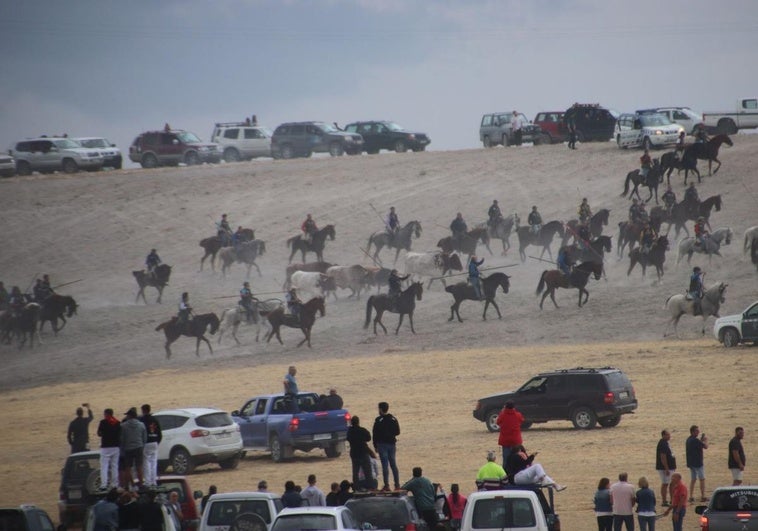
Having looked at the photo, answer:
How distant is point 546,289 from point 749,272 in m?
7.15

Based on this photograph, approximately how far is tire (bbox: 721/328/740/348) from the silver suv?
152 feet

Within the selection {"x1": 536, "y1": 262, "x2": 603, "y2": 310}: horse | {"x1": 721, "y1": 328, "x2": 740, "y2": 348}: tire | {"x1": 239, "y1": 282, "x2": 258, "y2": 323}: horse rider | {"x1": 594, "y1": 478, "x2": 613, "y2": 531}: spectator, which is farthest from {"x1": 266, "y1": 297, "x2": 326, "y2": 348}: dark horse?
{"x1": 594, "y1": 478, "x2": 613, "y2": 531}: spectator

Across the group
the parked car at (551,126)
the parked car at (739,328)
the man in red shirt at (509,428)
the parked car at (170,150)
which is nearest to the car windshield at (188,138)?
the parked car at (170,150)

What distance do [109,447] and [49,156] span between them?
57.0 meters

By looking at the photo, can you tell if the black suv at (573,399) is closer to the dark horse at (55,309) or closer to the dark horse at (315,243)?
the dark horse at (55,309)

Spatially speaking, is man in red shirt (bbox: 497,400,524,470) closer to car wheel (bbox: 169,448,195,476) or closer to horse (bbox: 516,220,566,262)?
car wheel (bbox: 169,448,195,476)

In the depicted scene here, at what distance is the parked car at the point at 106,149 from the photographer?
253 ft

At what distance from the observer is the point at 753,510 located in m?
16.4

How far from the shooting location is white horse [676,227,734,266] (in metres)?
46.2

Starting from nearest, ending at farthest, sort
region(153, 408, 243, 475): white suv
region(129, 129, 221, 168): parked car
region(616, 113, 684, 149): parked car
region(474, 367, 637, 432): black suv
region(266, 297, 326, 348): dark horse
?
region(153, 408, 243, 475): white suv → region(474, 367, 637, 432): black suv → region(266, 297, 326, 348): dark horse → region(616, 113, 684, 149): parked car → region(129, 129, 221, 168): parked car

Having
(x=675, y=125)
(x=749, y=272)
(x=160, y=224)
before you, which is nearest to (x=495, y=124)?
(x=675, y=125)

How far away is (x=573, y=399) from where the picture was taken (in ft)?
95.8

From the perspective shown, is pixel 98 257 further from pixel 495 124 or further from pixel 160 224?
pixel 495 124

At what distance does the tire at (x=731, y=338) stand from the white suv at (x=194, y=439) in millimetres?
17088
